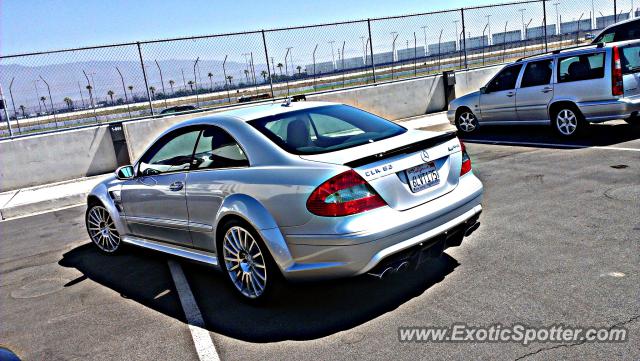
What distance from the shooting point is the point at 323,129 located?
4789mm

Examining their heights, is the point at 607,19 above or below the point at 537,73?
above

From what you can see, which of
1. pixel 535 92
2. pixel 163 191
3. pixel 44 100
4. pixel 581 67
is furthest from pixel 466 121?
pixel 44 100

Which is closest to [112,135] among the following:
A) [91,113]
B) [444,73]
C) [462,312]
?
[91,113]

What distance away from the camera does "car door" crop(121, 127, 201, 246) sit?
497 centimetres

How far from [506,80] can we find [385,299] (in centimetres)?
815

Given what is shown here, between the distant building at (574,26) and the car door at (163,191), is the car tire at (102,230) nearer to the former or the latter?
the car door at (163,191)

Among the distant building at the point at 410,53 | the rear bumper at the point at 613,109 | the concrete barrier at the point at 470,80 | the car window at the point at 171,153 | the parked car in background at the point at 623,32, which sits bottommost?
the rear bumper at the point at 613,109

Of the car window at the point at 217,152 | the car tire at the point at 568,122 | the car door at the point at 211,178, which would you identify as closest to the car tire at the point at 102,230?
the car door at the point at 211,178

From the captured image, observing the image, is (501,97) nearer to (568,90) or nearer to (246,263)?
(568,90)

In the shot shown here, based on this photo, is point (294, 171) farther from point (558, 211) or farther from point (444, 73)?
point (444, 73)

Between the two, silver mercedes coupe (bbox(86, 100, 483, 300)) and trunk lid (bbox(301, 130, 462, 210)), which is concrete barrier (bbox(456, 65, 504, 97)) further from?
trunk lid (bbox(301, 130, 462, 210))

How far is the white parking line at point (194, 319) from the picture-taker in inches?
146

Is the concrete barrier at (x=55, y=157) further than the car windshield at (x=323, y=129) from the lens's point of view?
Yes

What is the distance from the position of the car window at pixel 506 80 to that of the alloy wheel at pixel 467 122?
79 centimetres
